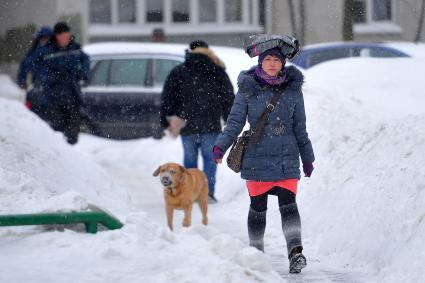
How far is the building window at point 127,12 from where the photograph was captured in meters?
33.5

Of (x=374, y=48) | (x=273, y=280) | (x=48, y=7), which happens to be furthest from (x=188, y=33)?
(x=273, y=280)

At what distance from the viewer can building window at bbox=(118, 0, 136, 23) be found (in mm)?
33500

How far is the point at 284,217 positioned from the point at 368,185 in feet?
4.60

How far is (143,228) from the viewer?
6945mm

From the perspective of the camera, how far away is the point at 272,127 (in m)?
6.63

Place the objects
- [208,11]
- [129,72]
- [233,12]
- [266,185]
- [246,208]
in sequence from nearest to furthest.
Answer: [266,185] → [246,208] → [129,72] → [233,12] → [208,11]

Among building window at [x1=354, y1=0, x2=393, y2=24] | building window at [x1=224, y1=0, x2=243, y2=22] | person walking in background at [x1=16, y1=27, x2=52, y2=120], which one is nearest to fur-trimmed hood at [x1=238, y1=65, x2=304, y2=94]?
person walking in background at [x1=16, y1=27, x2=52, y2=120]

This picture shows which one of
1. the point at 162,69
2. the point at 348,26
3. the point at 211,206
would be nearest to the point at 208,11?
the point at 348,26

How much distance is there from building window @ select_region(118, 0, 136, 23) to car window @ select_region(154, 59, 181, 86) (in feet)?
60.2

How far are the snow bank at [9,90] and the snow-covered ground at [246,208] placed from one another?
14.9 metres

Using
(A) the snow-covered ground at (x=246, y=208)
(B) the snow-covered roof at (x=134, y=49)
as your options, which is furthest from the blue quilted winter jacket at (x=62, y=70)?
(B) the snow-covered roof at (x=134, y=49)

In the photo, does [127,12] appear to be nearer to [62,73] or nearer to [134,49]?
[134,49]

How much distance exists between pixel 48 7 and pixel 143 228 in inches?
1035

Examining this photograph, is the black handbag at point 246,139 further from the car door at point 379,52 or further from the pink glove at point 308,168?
the car door at point 379,52
